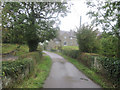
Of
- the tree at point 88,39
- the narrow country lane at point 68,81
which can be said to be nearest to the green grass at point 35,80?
the narrow country lane at point 68,81

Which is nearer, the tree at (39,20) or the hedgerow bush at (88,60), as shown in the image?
the hedgerow bush at (88,60)

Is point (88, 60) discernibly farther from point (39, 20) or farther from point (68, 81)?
point (39, 20)

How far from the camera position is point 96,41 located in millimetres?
12734

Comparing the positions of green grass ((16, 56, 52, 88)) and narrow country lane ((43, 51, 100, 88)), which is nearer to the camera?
green grass ((16, 56, 52, 88))

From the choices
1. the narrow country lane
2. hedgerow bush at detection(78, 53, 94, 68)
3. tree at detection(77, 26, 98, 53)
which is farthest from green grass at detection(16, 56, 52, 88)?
tree at detection(77, 26, 98, 53)

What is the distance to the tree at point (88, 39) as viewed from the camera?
12539 millimetres

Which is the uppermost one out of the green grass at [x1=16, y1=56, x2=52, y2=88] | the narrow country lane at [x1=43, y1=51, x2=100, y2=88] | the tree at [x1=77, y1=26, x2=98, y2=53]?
the tree at [x1=77, y1=26, x2=98, y2=53]

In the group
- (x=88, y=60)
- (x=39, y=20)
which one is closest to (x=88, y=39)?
(x=88, y=60)

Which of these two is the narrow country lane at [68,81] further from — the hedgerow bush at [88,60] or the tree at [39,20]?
the tree at [39,20]

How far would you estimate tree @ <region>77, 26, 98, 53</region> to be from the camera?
1254cm

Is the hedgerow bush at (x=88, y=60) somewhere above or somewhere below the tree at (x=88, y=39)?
below

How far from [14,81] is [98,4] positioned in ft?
22.7

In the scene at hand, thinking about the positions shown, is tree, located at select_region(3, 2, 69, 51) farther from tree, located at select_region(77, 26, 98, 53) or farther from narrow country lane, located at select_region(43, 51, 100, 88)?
narrow country lane, located at select_region(43, 51, 100, 88)

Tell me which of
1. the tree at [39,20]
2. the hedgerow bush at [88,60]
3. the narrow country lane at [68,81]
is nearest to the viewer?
the narrow country lane at [68,81]
